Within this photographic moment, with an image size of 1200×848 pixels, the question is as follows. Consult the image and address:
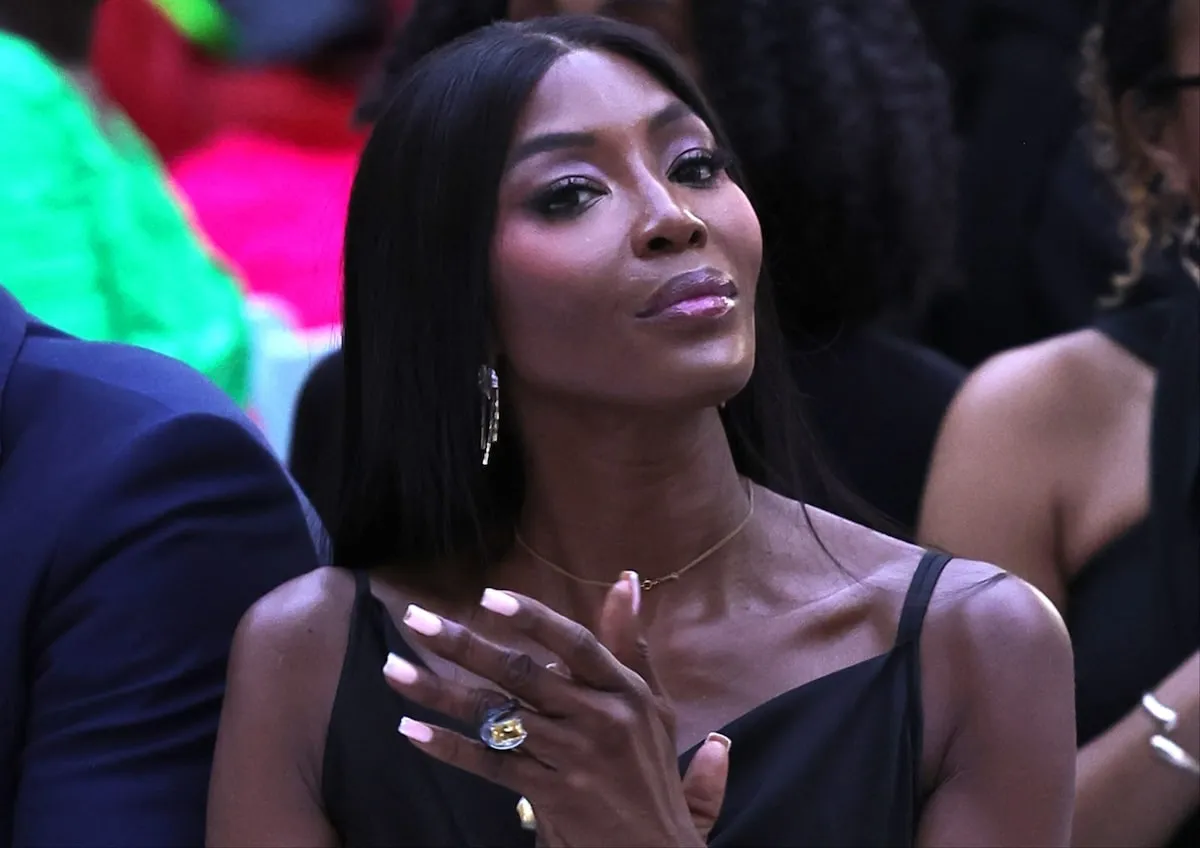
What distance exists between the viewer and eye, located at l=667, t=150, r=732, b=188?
6.57 ft

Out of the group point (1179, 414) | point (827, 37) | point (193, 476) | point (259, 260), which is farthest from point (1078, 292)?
point (193, 476)

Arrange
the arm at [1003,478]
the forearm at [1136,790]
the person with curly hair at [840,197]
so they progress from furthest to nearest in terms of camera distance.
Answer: the person with curly hair at [840,197]
the arm at [1003,478]
the forearm at [1136,790]

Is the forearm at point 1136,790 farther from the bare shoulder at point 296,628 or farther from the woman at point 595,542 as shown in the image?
the bare shoulder at point 296,628

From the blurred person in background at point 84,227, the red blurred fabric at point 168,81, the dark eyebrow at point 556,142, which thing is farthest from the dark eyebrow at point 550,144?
the red blurred fabric at point 168,81

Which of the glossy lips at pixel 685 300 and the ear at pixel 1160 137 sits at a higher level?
the glossy lips at pixel 685 300

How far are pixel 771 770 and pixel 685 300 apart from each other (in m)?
0.44

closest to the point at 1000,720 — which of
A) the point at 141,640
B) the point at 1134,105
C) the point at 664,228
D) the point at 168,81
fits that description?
the point at 664,228

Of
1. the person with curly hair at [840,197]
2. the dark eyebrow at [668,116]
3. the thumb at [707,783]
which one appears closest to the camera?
the thumb at [707,783]

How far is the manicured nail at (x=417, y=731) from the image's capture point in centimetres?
167

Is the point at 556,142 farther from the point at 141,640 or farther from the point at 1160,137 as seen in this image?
the point at 1160,137

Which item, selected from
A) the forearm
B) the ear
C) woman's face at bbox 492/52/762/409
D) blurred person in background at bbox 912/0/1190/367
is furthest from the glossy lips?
blurred person in background at bbox 912/0/1190/367

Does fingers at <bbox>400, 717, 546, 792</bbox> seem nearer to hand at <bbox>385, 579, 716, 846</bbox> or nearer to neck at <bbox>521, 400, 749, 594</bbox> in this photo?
hand at <bbox>385, 579, 716, 846</bbox>

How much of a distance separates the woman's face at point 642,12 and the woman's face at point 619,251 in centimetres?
67

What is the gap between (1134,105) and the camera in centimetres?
265
